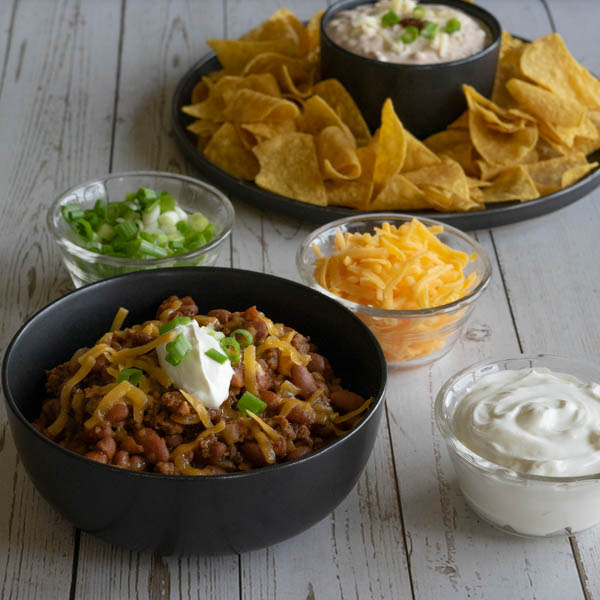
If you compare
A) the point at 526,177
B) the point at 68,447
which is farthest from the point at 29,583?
the point at 526,177

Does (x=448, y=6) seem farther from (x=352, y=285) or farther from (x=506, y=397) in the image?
(x=506, y=397)

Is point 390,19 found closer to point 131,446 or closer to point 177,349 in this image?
point 177,349

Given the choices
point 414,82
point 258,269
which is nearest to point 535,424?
point 258,269

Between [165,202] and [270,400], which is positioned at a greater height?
[270,400]

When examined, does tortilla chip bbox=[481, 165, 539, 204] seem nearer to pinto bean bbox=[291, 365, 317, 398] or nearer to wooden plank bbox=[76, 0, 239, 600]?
wooden plank bbox=[76, 0, 239, 600]

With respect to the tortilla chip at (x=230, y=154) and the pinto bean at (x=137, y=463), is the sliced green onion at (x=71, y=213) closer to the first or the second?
the tortilla chip at (x=230, y=154)

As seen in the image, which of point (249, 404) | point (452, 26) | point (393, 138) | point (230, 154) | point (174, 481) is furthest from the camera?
point (452, 26)

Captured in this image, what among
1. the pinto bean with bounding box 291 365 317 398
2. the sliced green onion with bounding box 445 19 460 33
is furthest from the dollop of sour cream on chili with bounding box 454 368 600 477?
the sliced green onion with bounding box 445 19 460 33
